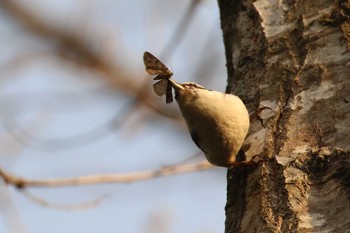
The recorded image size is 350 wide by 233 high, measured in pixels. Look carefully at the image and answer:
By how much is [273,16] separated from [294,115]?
1.11 feet

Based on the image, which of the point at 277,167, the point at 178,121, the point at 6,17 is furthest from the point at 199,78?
the point at 277,167

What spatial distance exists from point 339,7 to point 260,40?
0.22 meters

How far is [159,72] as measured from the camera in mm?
1239

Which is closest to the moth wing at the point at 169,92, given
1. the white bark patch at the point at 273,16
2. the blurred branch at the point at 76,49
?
the white bark patch at the point at 273,16

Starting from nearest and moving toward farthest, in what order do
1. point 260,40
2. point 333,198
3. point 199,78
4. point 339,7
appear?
1. point 333,198
2. point 339,7
3. point 260,40
4. point 199,78

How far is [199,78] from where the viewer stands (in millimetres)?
3391

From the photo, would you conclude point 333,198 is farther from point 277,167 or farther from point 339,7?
point 339,7

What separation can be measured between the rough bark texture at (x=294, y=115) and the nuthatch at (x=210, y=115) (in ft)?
0.22

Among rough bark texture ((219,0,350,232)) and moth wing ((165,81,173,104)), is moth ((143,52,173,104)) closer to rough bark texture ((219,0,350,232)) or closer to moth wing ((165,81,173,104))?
moth wing ((165,81,173,104))

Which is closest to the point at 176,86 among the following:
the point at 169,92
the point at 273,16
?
the point at 169,92

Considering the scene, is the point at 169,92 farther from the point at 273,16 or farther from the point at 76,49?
the point at 76,49

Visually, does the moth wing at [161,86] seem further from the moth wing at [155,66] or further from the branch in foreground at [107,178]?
the branch in foreground at [107,178]

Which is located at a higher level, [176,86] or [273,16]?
[273,16]

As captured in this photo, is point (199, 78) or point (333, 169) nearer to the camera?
point (333, 169)
